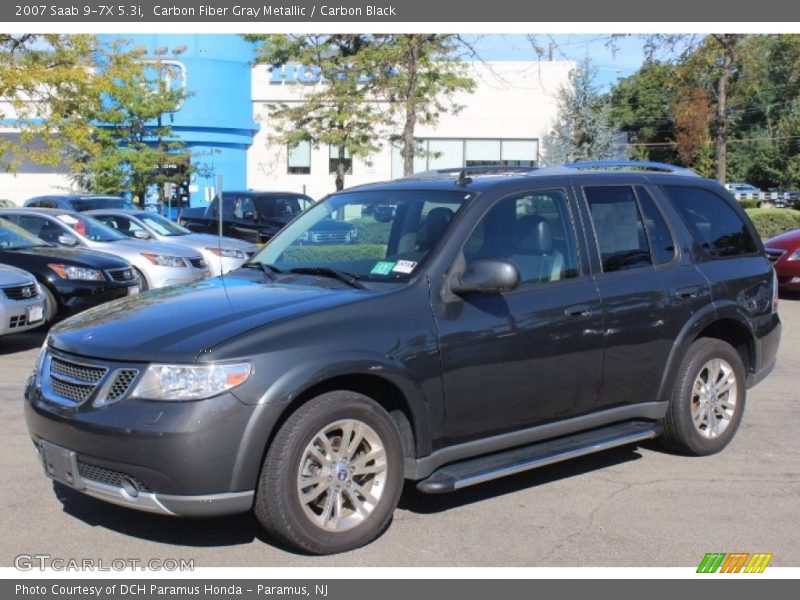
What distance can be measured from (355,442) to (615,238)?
2.37 metres

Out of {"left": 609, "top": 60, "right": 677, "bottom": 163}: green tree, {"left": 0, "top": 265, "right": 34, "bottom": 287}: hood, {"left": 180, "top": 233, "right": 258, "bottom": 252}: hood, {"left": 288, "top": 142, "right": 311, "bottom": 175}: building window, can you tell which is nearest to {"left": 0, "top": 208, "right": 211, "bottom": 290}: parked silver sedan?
{"left": 180, "top": 233, "right": 258, "bottom": 252}: hood

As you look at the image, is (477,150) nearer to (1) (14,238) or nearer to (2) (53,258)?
(1) (14,238)

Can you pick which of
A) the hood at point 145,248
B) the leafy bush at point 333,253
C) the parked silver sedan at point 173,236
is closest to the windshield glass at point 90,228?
the hood at point 145,248

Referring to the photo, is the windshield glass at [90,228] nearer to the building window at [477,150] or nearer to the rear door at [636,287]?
the rear door at [636,287]

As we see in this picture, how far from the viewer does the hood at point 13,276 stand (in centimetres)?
1035

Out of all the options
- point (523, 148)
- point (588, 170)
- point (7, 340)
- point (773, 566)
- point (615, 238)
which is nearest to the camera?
point (773, 566)

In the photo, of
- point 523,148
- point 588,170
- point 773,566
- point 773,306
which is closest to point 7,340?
point 588,170

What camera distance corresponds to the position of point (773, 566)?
14.8 ft

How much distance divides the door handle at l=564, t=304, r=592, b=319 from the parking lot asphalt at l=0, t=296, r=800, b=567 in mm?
1079

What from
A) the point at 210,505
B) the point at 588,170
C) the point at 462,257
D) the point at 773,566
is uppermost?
the point at 588,170

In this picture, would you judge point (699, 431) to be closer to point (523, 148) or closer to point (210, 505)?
point (210, 505)

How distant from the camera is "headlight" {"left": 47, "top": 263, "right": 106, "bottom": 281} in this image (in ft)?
38.7

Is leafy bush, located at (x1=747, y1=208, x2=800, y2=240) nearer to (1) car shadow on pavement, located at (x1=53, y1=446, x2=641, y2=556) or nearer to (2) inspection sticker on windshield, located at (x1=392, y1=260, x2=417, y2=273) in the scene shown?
(1) car shadow on pavement, located at (x1=53, y1=446, x2=641, y2=556)

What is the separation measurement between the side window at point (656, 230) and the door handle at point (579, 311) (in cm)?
85
